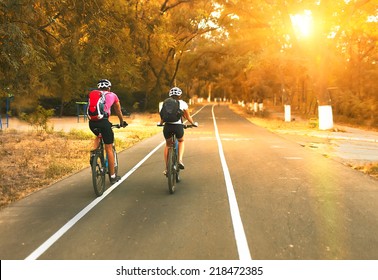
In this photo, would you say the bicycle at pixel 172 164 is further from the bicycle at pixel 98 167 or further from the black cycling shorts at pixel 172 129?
the bicycle at pixel 98 167

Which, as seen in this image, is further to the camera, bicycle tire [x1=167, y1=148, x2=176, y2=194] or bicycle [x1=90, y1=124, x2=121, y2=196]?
bicycle tire [x1=167, y1=148, x2=176, y2=194]

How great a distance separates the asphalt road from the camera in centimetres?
466

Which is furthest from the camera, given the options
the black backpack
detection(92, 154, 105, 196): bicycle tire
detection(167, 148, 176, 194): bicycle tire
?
the black backpack

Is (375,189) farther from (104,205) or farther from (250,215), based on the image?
(104,205)

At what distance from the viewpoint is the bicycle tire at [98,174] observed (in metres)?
7.22

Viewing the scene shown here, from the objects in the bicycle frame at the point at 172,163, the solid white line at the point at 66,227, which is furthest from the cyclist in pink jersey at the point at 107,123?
the bicycle frame at the point at 172,163

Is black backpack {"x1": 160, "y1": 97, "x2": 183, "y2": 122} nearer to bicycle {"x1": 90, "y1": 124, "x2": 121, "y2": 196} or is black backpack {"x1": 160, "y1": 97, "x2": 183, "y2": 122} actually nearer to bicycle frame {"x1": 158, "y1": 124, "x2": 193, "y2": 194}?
bicycle frame {"x1": 158, "y1": 124, "x2": 193, "y2": 194}

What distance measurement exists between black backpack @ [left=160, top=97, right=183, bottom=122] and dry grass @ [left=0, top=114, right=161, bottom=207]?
3046mm

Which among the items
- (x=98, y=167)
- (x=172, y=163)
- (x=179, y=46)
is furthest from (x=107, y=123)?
(x=179, y=46)

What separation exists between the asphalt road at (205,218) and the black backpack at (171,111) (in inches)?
55.4

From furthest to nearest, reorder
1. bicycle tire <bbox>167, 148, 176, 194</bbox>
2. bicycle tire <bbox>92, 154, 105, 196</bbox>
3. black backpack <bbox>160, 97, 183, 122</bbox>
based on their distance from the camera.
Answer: black backpack <bbox>160, 97, 183, 122</bbox>, bicycle tire <bbox>167, 148, 176, 194</bbox>, bicycle tire <bbox>92, 154, 105, 196</bbox>

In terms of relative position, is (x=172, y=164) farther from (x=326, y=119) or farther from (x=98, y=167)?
(x=326, y=119)

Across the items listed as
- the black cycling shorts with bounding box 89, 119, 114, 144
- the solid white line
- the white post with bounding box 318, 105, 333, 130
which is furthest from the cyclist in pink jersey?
the white post with bounding box 318, 105, 333, 130


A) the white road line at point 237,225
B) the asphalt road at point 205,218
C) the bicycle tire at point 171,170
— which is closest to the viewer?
the white road line at point 237,225
